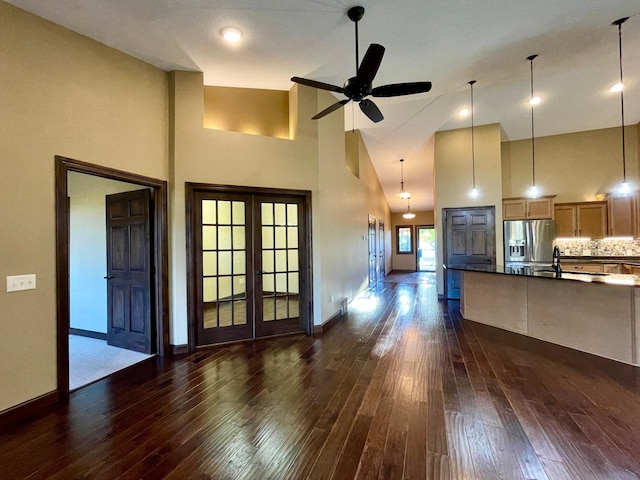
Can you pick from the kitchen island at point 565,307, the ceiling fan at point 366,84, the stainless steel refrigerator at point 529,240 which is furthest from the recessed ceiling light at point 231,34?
the stainless steel refrigerator at point 529,240

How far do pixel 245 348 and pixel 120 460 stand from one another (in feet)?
6.95

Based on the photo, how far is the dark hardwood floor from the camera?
1865 mm

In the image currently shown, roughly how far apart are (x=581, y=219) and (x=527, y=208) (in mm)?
1239

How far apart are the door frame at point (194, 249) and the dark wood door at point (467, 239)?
395 cm

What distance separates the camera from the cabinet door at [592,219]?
6684 mm

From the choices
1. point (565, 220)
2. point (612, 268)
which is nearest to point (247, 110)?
point (565, 220)

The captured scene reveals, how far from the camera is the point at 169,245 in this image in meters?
3.89

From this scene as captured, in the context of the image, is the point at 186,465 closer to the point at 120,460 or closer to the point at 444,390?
the point at 120,460

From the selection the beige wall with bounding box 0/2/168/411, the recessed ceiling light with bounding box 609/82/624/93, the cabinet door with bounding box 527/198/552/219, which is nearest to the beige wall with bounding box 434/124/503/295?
the cabinet door with bounding box 527/198/552/219

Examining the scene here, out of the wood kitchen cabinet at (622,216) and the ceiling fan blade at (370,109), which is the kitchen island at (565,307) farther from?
the wood kitchen cabinet at (622,216)

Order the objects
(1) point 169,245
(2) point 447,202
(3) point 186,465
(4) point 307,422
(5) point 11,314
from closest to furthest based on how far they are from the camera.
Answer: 1. (3) point 186,465
2. (4) point 307,422
3. (5) point 11,314
4. (1) point 169,245
5. (2) point 447,202

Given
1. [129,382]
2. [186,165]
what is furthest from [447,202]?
[129,382]

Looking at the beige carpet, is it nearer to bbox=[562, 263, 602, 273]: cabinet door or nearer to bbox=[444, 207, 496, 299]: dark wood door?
bbox=[444, 207, 496, 299]: dark wood door

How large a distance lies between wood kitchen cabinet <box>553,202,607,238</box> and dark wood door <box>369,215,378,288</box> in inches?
168
